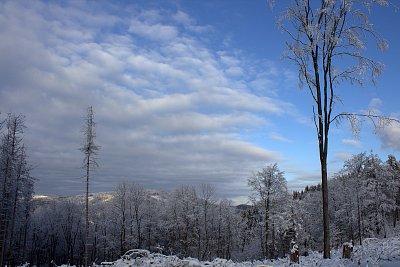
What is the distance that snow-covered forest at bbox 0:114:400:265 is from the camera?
40.5 meters

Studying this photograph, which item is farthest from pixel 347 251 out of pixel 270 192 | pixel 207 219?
pixel 207 219

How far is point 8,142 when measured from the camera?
3247 centimetres

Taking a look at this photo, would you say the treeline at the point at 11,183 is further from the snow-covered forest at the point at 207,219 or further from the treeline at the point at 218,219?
the treeline at the point at 218,219

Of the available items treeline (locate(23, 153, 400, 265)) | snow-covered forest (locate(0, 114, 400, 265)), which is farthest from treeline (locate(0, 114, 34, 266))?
treeline (locate(23, 153, 400, 265))

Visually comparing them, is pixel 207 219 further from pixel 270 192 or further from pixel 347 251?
pixel 347 251

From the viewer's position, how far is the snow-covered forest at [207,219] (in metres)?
40.5

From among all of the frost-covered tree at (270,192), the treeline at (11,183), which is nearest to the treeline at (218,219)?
the frost-covered tree at (270,192)

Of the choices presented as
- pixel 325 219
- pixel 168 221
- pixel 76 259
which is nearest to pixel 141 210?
pixel 168 221

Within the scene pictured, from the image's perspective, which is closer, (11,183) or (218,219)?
(11,183)

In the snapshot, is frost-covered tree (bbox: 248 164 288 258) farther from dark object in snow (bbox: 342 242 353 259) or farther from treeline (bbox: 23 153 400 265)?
dark object in snow (bbox: 342 242 353 259)

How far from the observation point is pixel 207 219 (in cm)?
6675

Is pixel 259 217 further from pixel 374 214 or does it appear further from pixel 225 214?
pixel 225 214

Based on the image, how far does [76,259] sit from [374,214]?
6003cm

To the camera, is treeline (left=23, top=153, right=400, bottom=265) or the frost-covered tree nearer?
the frost-covered tree
